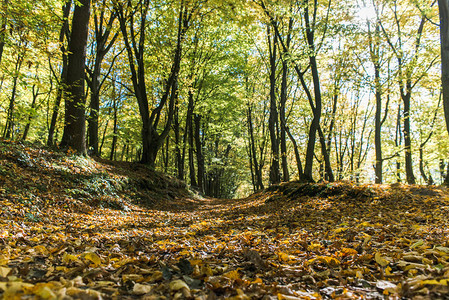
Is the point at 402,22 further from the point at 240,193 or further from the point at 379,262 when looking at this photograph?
the point at 240,193

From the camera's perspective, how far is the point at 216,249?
2.88m

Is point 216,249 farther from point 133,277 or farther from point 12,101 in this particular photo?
point 12,101

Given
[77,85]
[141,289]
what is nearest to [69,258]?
[141,289]

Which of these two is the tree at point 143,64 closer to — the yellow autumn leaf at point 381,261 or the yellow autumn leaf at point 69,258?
the yellow autumn leaf at point 69,258

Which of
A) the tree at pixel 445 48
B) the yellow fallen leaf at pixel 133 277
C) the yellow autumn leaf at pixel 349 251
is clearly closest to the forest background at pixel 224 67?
the tree at pixel 445 48

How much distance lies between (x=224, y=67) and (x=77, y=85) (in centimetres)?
1121

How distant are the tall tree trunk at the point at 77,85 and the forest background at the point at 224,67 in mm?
34

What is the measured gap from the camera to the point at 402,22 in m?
12.4

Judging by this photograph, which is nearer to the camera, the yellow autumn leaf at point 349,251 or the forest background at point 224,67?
the yellow autumn leaf at point 349,251

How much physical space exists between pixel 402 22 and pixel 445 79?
10666 millimetres

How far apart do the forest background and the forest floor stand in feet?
6.36

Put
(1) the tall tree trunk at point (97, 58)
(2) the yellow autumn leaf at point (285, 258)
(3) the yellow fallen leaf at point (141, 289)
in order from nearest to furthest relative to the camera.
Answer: (3) the yellow fallen leaf at point (141, 289) < (2) the yellow autumn leaf at point (285, 258) < (1) the tall tree trunk at point (97, 58)

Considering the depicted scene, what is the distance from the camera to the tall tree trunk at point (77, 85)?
6883 millimetres

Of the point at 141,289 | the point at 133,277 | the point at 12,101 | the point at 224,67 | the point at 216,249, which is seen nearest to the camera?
the point at 141,289
